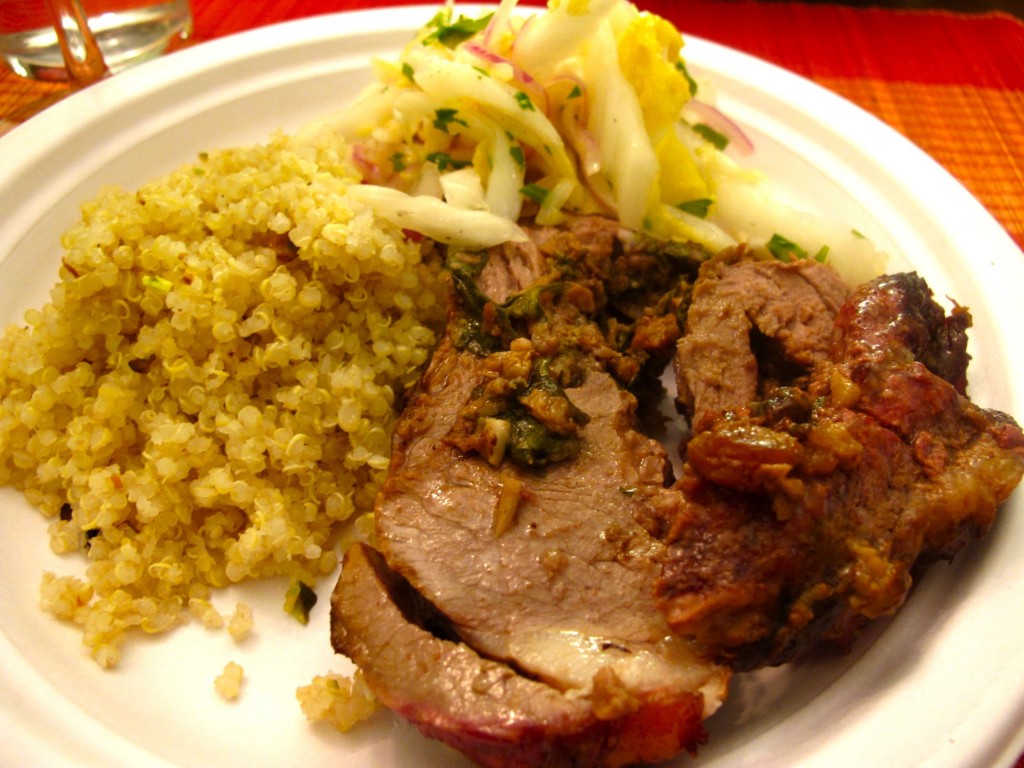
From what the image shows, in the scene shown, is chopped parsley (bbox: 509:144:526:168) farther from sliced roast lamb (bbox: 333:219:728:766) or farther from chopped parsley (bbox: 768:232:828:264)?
chopped parsley (bbox: 768:232:828:264)

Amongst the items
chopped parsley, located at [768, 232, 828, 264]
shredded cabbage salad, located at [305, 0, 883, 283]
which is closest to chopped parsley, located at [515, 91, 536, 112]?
shredded cabbage salad, located at [305, 0, 883, 283]

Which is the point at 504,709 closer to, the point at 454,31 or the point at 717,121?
the point at 454,31

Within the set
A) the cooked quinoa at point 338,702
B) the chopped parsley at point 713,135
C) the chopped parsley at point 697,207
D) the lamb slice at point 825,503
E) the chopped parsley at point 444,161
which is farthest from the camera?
the chopped parsley at point 713,135

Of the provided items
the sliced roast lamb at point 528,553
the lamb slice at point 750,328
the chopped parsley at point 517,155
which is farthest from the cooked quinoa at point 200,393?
the lamb slice at point 750,328

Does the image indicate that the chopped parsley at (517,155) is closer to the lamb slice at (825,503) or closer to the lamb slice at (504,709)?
the lamb slice at (825,503)

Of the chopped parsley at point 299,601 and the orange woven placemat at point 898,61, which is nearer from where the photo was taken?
the chopped parsley at point 299,601

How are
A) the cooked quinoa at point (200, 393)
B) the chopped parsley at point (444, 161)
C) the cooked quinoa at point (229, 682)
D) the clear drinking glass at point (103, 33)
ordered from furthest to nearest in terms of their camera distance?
the clear drinking glass at point (103, 33) → the chopped parsley at point (444, 161) → the cooked quinoa at point (200, 393) → the cooked quinoa at point (229, 682)
